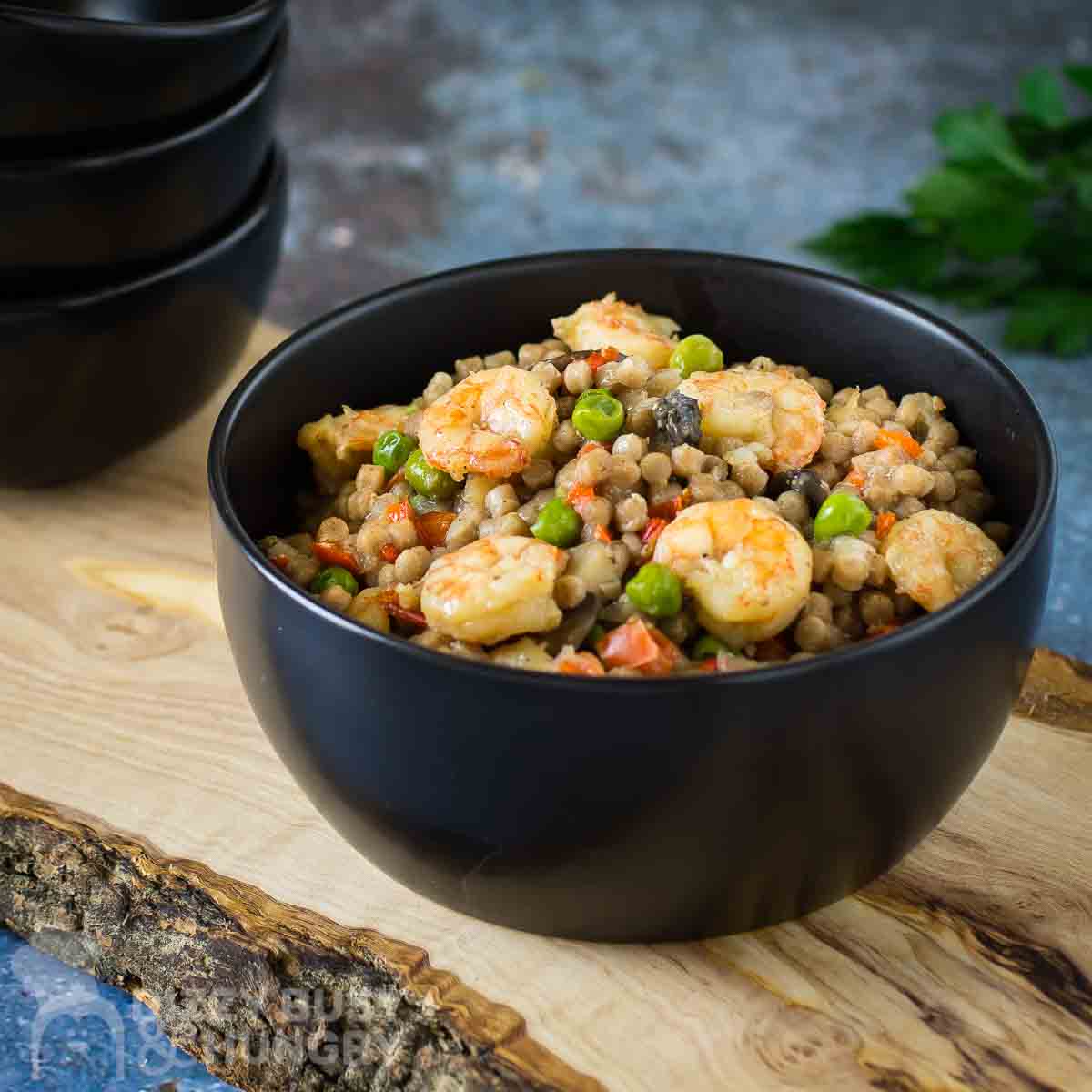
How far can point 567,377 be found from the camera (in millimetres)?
2383

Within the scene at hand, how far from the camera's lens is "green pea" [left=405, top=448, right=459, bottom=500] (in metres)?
2.32

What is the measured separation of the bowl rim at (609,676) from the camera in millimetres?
1856

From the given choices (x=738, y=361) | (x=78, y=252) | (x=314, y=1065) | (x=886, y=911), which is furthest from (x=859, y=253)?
(x=314, y=1065)

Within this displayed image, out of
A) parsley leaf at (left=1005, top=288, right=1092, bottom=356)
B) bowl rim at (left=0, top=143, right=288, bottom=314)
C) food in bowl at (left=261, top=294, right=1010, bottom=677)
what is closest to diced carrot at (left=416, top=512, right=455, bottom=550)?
food in bowl at (left=261, top=294, right=1010, bottom=677)

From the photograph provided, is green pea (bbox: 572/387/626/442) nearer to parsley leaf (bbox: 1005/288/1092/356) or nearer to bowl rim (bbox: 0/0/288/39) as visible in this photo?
bowl rim (bbox: 0/0/288/39)

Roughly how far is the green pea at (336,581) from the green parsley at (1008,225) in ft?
9.18

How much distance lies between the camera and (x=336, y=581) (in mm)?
2287

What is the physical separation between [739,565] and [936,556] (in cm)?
32

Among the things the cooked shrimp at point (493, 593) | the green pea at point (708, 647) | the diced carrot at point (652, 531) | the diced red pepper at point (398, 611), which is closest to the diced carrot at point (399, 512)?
the diced red pepper at point (398, 611)

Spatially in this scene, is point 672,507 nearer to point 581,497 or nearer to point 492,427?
point 581,497

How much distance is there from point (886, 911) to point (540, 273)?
1.19 meters

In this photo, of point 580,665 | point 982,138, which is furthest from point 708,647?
point 982,138

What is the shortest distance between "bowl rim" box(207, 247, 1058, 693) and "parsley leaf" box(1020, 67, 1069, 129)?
2288 millimetres

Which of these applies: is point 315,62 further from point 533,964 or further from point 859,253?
point 533,964
